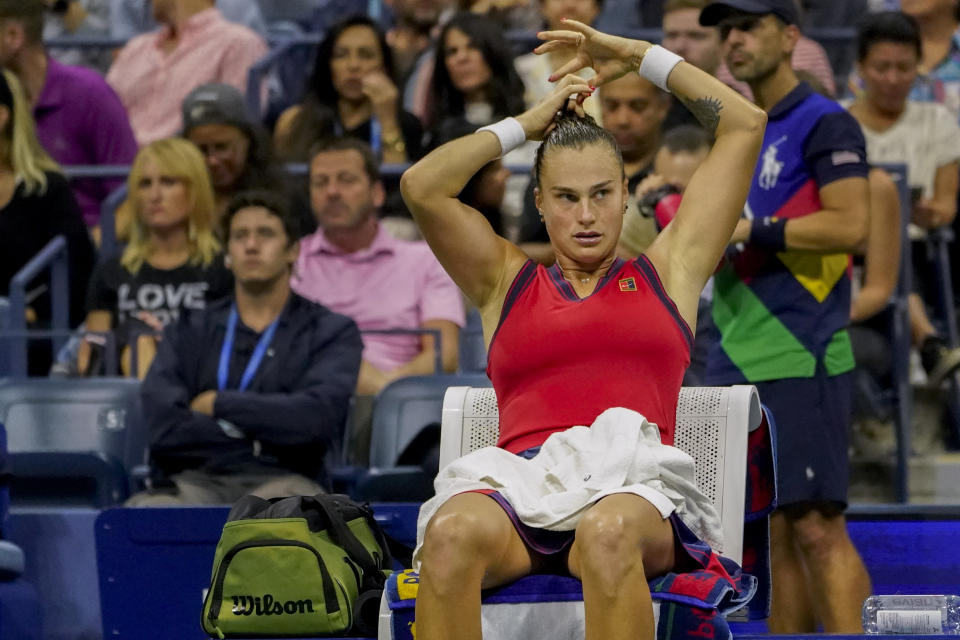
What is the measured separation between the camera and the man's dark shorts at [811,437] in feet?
14.0

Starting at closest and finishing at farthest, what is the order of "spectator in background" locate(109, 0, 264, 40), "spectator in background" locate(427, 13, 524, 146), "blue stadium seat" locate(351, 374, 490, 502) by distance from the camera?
1. "blue stadium seat" locate(351, 374, 490, 502)
2. "spectator in background" locate(427, 13, 524, 146)
3. "spectator in background" locate(109, 0, 264, 40)

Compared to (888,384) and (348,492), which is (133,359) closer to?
(348,492)

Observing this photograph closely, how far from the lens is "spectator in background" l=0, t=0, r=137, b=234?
287 inches

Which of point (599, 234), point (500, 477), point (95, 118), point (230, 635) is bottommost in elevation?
point (230, 635)

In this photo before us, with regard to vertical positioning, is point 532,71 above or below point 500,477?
above

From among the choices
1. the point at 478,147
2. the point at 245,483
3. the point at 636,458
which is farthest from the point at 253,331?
the point at 636,458

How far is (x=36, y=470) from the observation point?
208 inches

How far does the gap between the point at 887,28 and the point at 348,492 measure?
110 inches

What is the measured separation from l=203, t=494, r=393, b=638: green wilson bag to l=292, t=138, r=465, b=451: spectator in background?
7.78 ft

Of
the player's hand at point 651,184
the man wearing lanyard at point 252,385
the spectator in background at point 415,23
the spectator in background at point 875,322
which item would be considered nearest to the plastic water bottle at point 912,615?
the player's hand at point 651,184

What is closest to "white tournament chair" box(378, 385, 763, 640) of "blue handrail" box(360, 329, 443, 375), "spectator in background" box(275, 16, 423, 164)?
"blue handrail" box(360, 329, 443, 375)

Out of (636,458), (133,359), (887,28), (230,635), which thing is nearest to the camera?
(636,458)

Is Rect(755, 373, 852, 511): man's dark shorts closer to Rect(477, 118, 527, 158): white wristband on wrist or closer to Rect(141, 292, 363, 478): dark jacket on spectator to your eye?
Rect(477, 118, 527, 158): white wristband on wrist

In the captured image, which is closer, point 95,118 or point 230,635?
point 230,635
